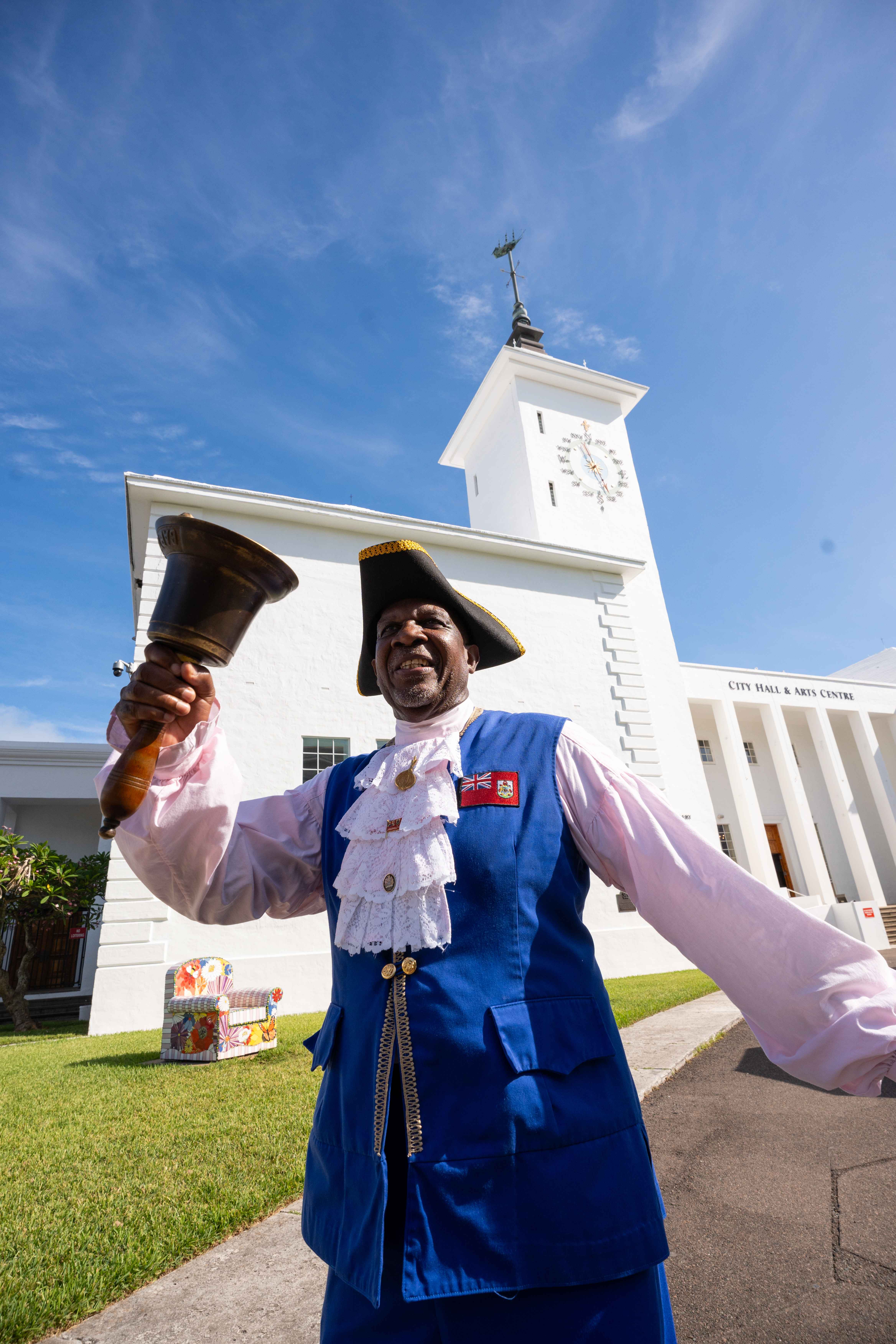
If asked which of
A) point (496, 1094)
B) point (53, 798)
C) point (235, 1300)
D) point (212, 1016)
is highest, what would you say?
point (53, 798)

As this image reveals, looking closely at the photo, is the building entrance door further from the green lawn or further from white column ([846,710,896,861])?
the green lawn

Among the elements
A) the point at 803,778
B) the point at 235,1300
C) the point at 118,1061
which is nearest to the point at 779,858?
the point at 803,778

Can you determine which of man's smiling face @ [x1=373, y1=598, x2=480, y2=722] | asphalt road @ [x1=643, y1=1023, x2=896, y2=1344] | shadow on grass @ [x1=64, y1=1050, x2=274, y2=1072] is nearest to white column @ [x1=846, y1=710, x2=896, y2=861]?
asphalt road @ [x1=643, y1=1023, x2=896, y2=1344]

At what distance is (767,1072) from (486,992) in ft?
17.1

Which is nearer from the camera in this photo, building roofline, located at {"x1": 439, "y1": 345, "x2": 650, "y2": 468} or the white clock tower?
the white clock tower

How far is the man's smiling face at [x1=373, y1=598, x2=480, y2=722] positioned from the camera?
1896 mm

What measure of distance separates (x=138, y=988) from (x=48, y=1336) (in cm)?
839

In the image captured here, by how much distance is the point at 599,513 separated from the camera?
1938 centimetres

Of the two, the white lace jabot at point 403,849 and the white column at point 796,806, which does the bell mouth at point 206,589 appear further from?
the white column at point 796,806

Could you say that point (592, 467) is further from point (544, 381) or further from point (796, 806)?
point (796, 806)

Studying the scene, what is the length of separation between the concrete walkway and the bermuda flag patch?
6.20ft

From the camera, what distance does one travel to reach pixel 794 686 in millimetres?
24312

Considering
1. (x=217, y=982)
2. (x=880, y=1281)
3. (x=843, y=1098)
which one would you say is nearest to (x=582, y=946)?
(x=880, y=1281)

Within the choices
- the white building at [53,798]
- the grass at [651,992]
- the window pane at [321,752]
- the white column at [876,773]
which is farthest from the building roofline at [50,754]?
the white column at [876,773]
